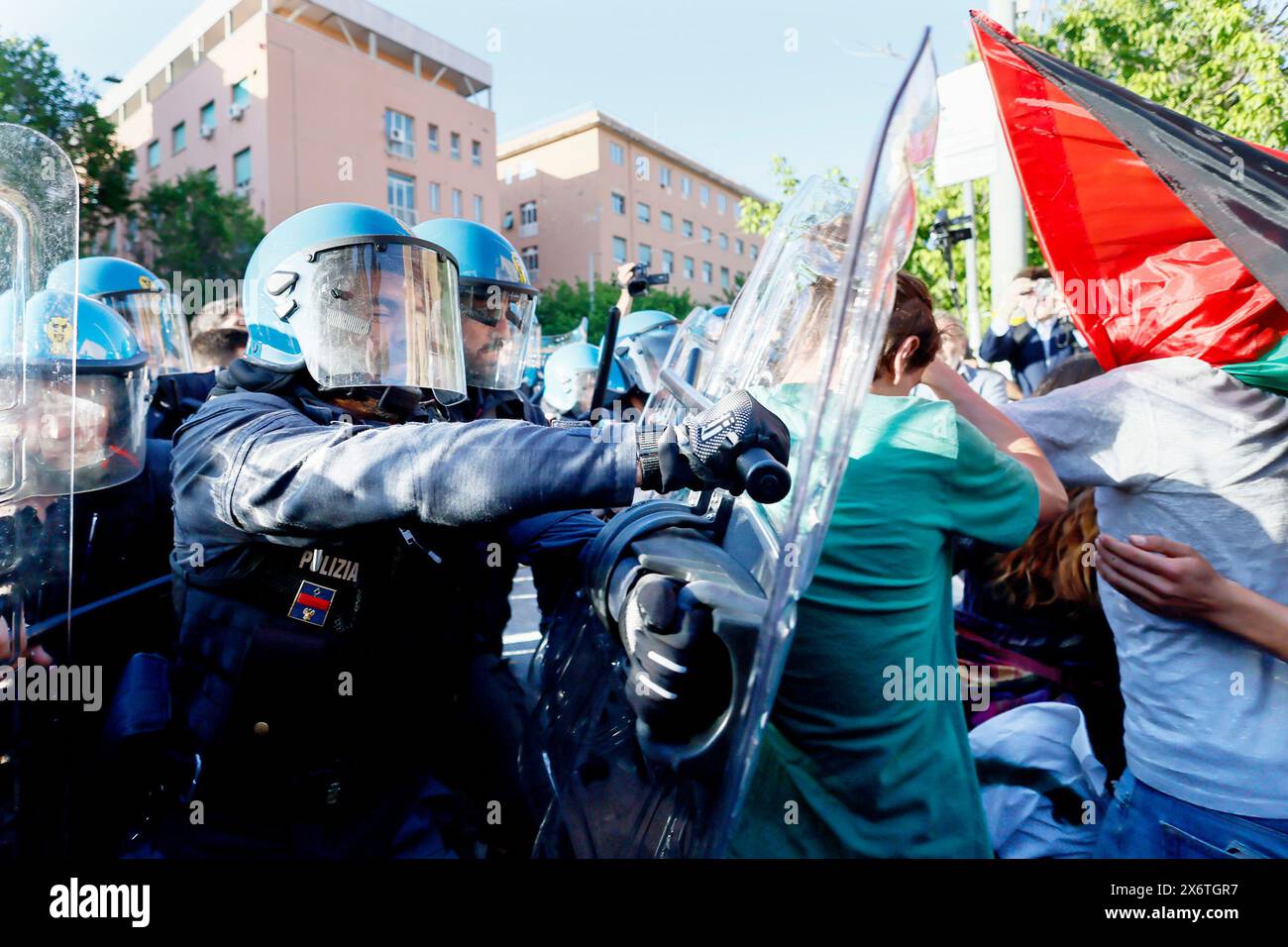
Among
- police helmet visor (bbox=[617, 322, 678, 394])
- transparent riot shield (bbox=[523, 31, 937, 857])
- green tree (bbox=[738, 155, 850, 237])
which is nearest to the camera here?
transparent riot shield (bbox=[523, 31, 937, 857])

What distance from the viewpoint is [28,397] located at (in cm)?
133

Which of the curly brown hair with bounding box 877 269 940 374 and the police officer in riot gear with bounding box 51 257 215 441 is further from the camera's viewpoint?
the police officer in riot gear with bounding box 51 257 215 441

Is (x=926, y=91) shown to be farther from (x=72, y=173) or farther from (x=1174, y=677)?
(x=72, y=173)

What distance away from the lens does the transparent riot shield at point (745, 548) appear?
0.91m

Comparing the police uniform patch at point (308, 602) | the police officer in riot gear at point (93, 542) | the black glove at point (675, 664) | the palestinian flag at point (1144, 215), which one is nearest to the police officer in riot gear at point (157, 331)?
the police officer in riot gear at point (93, 542)

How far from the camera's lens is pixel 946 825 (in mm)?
1342

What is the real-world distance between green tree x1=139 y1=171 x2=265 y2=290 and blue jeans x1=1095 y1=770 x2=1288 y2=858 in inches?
863

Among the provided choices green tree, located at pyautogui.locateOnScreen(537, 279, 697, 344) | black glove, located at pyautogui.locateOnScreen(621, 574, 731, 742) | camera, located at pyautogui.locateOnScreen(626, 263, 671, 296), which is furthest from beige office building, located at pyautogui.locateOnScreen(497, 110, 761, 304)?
black glove, located at pyautogui.locateOnScreen(621, 574, 731, 742)

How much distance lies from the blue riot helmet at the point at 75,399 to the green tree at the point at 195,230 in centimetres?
2006

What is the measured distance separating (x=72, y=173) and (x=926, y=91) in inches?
53.5

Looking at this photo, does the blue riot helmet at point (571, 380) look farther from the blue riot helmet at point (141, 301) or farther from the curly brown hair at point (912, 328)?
the curly brown hair at point (912, 328)

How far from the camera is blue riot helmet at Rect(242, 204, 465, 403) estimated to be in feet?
5.49

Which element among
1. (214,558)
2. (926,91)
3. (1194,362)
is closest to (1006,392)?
(1194,362)

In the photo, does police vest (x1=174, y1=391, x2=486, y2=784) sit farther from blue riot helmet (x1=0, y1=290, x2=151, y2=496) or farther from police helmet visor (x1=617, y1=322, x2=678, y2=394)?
police helmet visor (x1=617, y1=322, x2=678, y2=394)
